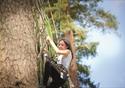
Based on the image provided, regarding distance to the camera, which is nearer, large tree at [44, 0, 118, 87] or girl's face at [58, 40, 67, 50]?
girl's face at [58, 40, 67, 50]

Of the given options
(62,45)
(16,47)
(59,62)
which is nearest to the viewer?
(16,47)

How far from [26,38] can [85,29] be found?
29.4 feet

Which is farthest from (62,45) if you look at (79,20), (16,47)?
(79,20)

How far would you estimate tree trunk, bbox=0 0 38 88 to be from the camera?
296cm

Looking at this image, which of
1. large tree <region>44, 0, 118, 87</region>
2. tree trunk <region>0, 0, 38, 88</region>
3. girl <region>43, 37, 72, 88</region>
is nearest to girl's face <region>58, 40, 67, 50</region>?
girl <region>43, 37, 72, 88</region>

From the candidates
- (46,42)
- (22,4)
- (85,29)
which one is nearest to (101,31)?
(85,29)

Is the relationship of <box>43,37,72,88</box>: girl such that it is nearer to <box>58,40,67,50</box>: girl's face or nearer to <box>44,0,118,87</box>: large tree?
<box>58,40,67,50</box>: girl's face

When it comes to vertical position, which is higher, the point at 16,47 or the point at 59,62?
the point at 16,47

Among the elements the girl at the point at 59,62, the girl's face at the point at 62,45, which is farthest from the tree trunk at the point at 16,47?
the girl's face at the point at 62,45

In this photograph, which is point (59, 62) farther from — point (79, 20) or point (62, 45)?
point (79, 20)

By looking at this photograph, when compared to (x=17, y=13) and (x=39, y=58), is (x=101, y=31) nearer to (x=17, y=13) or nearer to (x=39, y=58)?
(x=39, y=58)

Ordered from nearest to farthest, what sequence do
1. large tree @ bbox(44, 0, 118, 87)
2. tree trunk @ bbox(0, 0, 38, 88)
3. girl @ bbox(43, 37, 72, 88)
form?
tree trunk @ bbox(0, 0, 38, 88) < girl @ bbox(43, 37, 72, 88) < large tree @ bbox(44, 0, 118, 87)

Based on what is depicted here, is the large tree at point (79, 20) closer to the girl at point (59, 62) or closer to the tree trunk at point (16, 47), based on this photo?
the girl at point (59, 62)

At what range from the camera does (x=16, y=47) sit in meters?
3.01
